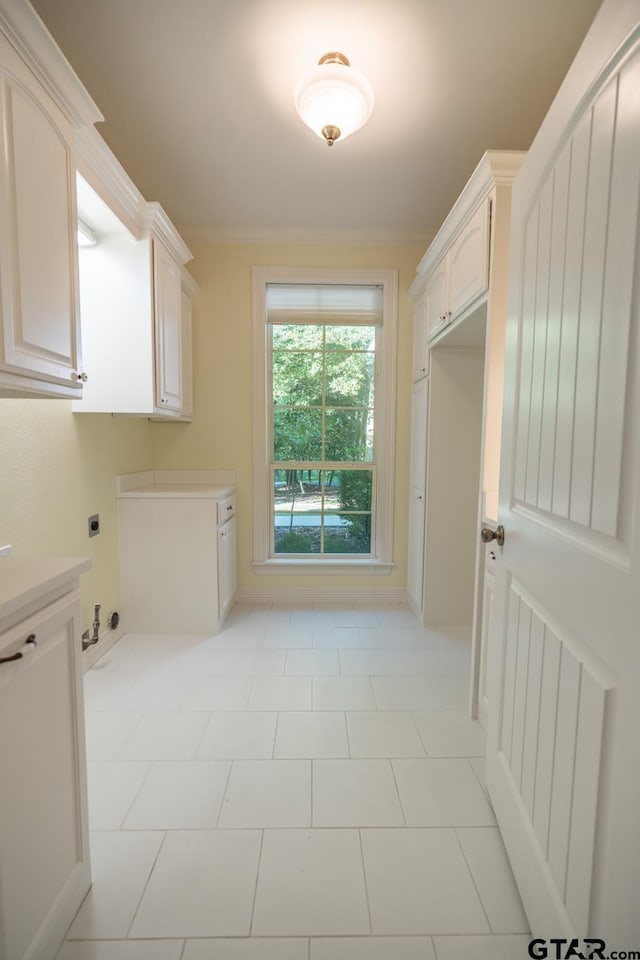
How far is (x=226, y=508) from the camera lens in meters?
2.95

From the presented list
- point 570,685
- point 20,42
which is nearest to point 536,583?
point 570,685

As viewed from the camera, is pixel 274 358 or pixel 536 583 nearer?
pixel 536 583

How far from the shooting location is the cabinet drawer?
9.05 ft

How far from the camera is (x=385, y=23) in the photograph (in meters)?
1.52

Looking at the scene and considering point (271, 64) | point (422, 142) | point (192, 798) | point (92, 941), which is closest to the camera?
point (92, 941)

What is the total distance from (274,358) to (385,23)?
1.96 metres

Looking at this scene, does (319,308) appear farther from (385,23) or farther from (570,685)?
(570,685)

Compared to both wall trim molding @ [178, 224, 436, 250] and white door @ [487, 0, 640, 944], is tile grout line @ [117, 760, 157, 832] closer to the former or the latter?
white door @ [487, 0, 640, 944]

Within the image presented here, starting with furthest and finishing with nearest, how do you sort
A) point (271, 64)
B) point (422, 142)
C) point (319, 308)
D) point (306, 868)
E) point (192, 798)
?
point (319, 308)
point (422, 142)
point (271, 64)
point (192, 798)
point (306, 868)

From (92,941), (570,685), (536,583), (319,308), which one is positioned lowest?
(92,941)

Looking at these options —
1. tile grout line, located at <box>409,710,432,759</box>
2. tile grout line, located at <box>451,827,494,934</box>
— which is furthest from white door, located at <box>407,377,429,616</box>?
tile grout line, located at <box>451,827,494,934</box>

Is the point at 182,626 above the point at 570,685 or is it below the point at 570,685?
below

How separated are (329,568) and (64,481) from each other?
192cm

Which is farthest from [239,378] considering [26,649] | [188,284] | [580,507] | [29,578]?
[580,507]
